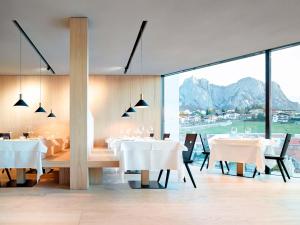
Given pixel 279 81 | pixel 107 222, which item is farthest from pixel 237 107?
pixel 107 222

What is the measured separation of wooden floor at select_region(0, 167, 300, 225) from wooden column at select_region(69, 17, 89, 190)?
1.05ft

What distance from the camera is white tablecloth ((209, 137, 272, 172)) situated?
6.56m

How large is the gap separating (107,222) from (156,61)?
5903 mm

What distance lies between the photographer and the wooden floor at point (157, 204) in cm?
361

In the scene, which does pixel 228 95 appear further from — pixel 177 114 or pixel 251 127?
pixel 177 114

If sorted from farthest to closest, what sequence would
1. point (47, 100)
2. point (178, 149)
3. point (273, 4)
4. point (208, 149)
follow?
1. point (47, 100)
2. point (208, 149)
3. point (178, 149)
4. point (273, 4)

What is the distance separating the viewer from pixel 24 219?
11.8ft

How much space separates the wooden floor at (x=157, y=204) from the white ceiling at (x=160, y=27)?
9.16ft

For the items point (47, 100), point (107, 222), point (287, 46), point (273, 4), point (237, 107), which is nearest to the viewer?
point (107, 222)

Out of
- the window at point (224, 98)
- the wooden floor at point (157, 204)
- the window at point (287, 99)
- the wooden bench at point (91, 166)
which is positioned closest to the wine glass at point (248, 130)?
the window at point (224, 98)

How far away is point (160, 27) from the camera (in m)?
5.79

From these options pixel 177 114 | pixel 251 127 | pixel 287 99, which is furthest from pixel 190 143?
pixel 177 114

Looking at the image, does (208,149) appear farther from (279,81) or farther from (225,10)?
(225,10)

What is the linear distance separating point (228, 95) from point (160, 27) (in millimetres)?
3769
